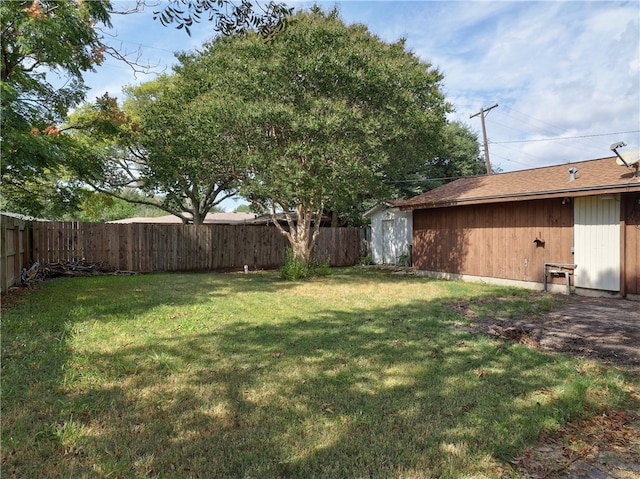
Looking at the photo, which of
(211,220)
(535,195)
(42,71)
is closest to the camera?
(42,71)

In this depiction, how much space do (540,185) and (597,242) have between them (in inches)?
75.5

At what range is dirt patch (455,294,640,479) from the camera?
2250 millimetres

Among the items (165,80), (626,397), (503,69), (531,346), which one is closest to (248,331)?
(531,346)

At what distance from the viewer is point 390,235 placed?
17.0 metres

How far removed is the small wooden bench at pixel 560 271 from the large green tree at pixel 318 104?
4633 mm

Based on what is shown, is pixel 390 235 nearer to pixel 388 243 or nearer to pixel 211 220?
pixel 388 243

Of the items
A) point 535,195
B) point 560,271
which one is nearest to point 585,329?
point 560,271

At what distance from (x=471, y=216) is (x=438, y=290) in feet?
10.0

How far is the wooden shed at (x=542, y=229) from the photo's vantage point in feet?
25.7

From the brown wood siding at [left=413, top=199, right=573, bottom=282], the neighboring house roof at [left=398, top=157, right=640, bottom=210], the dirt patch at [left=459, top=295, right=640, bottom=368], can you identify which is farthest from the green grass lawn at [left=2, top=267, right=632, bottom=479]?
the brown wood siding at [left=413, top=199, right=573, bottom=282]

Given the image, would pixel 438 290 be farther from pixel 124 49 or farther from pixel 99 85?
pixel 99 85

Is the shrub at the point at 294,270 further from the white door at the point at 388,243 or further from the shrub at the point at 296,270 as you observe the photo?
the white door at the point at 388,243

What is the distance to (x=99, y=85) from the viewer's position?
9367 millimetres

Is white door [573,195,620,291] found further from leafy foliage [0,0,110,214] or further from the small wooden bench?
leafy foliage [0,0,110,214]
